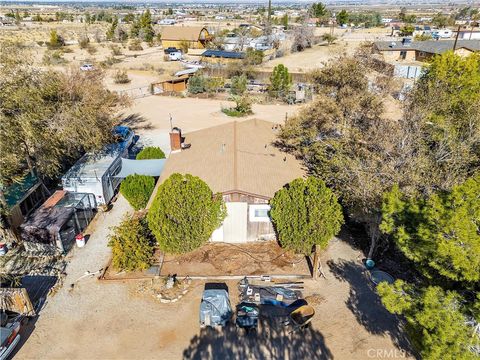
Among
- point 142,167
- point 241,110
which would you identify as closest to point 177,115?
point 241,110

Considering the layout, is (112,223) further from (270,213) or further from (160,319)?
(270,213)

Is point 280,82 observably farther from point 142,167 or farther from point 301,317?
point 301,317

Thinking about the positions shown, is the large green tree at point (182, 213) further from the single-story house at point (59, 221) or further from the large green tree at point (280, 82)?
the large green tree at point (280, 82)

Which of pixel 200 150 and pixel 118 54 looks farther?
pixel 118 54

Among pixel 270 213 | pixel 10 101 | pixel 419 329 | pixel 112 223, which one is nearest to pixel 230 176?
pixel 270 213

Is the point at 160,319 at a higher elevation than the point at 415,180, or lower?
lower

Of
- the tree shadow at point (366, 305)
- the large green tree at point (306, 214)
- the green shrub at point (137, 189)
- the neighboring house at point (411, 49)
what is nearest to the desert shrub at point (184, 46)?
the neighboring house at point (411, 49)

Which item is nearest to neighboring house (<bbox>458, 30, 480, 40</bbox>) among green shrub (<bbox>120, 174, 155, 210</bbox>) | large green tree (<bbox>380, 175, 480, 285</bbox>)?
green shrub (<bbox>120, 174, 155, 210</bbox>)
